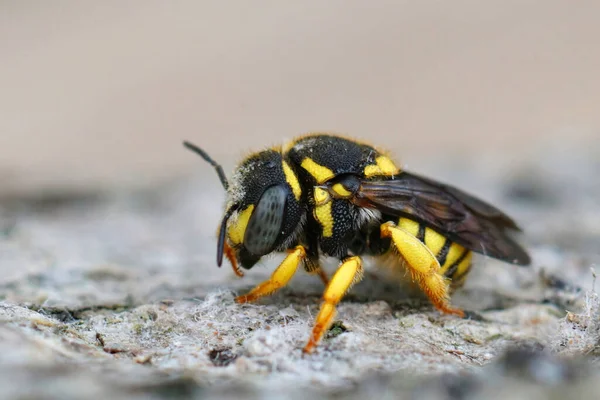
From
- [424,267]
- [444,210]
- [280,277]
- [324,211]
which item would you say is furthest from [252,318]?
[444,210]

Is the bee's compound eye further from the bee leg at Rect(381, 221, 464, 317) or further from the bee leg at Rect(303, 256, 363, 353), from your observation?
the bee leg at Rect(381, 221, 464, 317)

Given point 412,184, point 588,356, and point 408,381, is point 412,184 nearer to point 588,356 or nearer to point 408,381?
point 588,356

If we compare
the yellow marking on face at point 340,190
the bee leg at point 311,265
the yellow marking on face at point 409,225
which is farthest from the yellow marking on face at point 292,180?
the yellow marking on face at point 409,225

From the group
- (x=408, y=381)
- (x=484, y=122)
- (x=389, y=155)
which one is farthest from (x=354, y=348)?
(x=484, y=122)

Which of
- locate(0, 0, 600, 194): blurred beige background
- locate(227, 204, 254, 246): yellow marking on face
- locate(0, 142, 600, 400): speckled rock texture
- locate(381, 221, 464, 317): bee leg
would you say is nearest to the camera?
locate(0, 142, 600, 400): speckled rock texture

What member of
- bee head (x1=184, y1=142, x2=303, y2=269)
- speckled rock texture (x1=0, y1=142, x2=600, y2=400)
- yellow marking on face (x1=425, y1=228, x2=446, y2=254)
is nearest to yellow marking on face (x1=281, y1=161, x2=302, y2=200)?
bee head (x1=184, y1=142, x2=303, y2=269)

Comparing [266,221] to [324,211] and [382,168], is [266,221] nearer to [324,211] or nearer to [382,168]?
[324,211]
